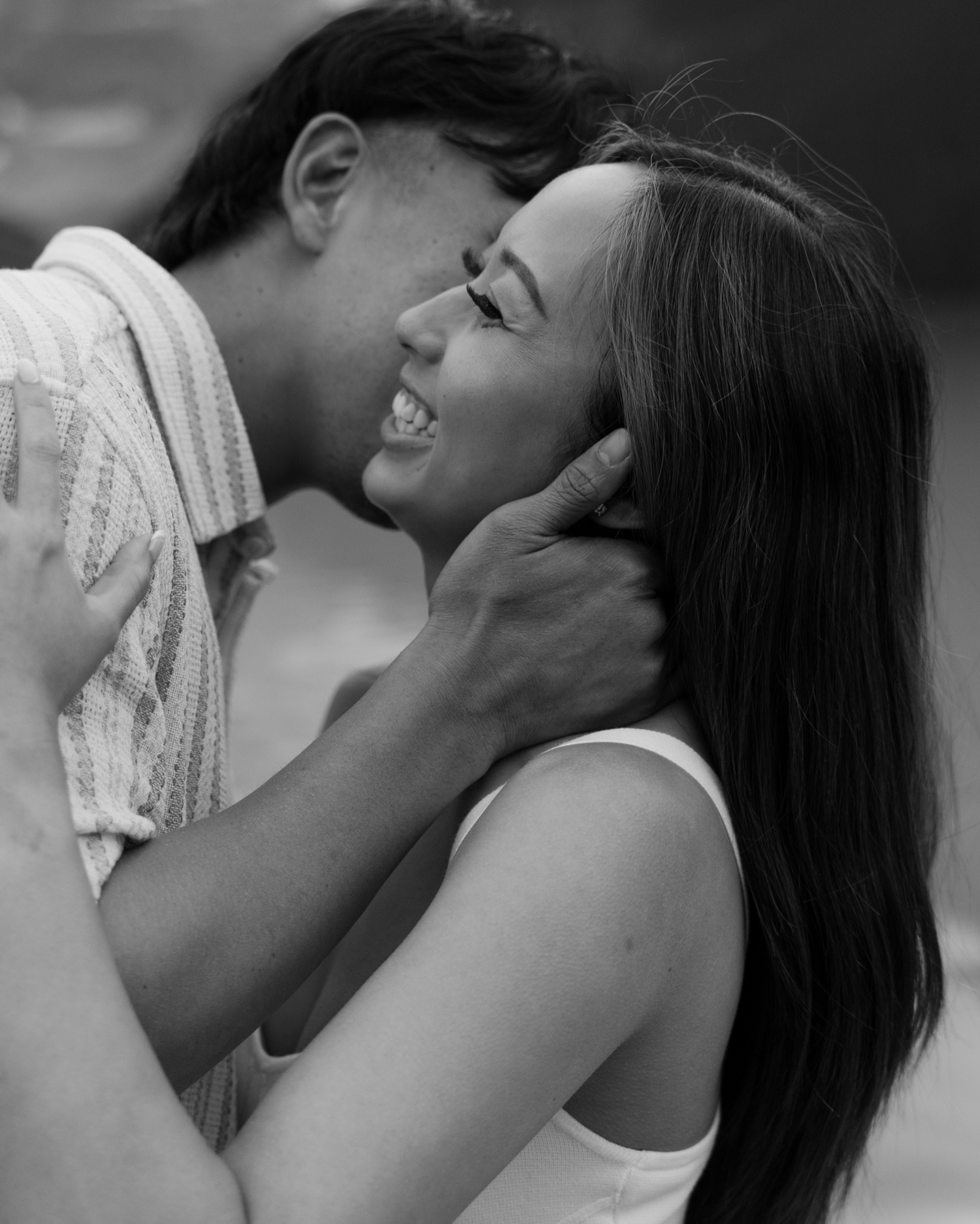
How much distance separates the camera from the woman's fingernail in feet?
3.85

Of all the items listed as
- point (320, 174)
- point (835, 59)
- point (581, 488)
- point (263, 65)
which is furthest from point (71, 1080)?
point (835, 59)

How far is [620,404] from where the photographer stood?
140cm

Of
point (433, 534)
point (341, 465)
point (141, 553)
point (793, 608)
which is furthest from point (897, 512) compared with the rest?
point (341, 465)

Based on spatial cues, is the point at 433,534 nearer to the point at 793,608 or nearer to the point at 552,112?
the point at 793,608

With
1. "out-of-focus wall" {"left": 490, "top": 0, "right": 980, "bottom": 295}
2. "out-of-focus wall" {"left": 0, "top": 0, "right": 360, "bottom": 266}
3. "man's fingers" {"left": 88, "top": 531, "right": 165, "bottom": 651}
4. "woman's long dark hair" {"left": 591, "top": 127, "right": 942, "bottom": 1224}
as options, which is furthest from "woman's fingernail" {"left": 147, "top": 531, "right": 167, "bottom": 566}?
"out-of-focus wall" {"left": 0, "top": 0, "right": 360, "bottom": 266}

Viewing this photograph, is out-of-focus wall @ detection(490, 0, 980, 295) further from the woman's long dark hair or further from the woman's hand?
the woman's hand

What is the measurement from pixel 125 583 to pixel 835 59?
6.86m

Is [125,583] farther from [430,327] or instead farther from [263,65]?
[263,65]

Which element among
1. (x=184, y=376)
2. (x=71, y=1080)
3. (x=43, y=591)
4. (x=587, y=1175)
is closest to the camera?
(x=71, y=1080)

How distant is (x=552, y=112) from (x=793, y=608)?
1007 millimetres

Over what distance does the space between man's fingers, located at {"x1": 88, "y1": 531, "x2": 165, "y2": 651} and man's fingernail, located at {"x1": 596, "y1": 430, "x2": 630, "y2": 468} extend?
16.9 inches

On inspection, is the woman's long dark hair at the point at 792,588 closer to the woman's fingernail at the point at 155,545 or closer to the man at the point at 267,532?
the man at the point at 267,532

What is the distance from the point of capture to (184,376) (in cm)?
161

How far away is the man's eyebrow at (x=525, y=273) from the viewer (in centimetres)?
144
